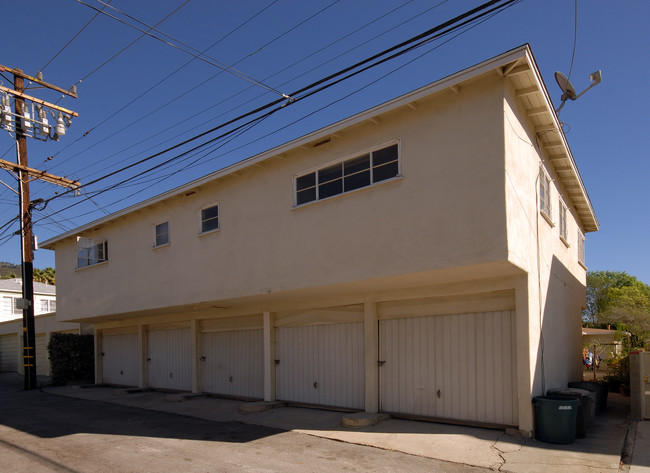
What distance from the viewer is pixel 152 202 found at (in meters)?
15.4

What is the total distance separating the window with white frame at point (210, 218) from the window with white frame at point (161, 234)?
1.74m

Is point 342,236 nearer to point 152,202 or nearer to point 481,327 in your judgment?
point 481,327

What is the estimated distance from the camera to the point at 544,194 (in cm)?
1138

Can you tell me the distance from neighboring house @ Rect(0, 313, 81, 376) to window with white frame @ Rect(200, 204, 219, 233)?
1238 cm

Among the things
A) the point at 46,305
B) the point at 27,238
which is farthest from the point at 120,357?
the point at 46,305

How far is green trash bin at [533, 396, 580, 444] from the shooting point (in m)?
8.61

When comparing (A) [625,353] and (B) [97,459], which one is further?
(A) [625,353]

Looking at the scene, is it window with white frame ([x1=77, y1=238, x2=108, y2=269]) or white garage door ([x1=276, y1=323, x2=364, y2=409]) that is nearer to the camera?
white garage door ([x1=276, y1=323, x2=364, y2=409])

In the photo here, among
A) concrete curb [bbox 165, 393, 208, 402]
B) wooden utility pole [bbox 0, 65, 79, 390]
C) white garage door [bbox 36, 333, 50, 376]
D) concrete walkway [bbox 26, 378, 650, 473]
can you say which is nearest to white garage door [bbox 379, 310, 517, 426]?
concrete walkway [bbox 26, 378, 650, 473]

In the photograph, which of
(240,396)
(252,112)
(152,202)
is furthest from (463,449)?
(152,202)

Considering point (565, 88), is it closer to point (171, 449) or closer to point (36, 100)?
point (171, 449)

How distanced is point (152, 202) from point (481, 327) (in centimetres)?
1003

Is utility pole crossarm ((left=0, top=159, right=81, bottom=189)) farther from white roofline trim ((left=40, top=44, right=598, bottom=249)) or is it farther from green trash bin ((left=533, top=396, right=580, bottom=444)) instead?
green trash bin ((left=533, top=396, right=580, bottom=444))

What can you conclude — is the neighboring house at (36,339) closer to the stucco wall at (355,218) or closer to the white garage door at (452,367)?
the stucco wall at (355,218)
